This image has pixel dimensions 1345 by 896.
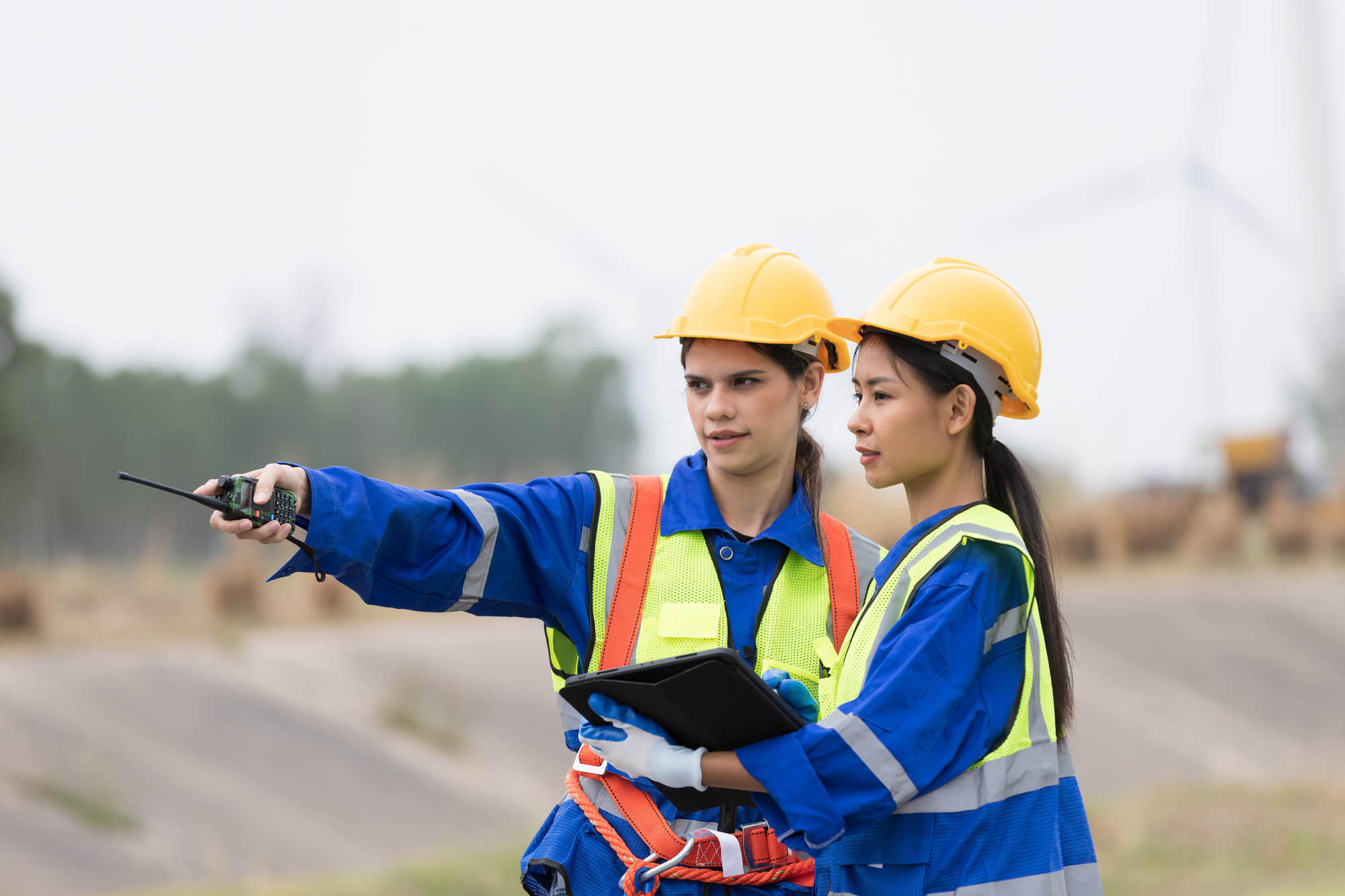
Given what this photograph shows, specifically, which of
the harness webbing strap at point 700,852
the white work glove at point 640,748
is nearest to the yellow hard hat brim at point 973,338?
the white work glove at point 640,748

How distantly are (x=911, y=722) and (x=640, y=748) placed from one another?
534 millimetres

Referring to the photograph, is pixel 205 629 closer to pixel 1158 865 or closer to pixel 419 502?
pixel 1158 865

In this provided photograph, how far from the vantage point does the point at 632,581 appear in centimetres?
302

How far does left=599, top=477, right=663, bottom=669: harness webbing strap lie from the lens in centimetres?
296

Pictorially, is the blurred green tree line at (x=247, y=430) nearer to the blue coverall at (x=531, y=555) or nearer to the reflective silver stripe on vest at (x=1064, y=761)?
the blue coverall at (x=531, y=555)

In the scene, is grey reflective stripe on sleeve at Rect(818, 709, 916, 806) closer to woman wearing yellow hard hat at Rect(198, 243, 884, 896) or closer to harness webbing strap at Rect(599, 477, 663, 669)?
woman wearing yellow hard hat at Rect(198, 243, 884, 896)

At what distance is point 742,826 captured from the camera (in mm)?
2824

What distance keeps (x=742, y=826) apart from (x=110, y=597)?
967 centimetres

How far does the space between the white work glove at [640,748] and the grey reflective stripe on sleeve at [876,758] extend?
1.01 feet

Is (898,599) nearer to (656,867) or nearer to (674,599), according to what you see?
(674,599)

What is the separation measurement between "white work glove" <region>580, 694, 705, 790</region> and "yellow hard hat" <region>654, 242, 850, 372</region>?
1027 mm

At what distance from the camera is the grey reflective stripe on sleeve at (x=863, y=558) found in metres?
3.14

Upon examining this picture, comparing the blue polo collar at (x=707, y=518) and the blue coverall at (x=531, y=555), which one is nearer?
the blue coverall at (x=531, y=555)

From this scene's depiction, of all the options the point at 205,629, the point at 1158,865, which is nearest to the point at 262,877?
the point at 205,629
